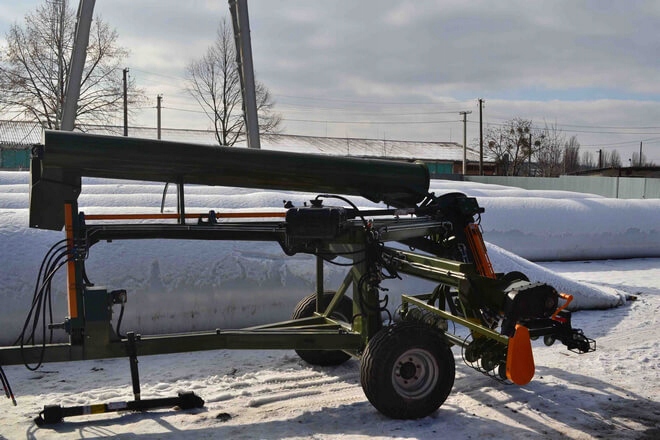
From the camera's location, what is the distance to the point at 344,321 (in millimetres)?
5984

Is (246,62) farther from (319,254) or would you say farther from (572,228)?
(319,254)

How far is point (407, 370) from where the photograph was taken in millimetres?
4574

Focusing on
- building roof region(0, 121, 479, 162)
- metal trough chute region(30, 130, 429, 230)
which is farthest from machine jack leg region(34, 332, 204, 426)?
building roof region(0, 121, 479, 162)

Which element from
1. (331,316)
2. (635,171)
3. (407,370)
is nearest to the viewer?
(407,370)

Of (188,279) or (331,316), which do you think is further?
(188,279)

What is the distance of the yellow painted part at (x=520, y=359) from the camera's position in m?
4.34

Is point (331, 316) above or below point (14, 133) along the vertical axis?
below

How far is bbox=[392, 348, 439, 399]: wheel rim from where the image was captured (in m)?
4.56

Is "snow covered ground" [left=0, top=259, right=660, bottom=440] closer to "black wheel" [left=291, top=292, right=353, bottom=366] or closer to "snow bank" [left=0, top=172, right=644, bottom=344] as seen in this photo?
"black wheel" [left=291, top=292, right=353, bottom=366]

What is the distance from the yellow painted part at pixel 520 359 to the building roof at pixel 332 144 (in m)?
43.0

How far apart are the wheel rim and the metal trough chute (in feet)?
4.61

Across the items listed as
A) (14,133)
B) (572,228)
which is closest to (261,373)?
(572,228)

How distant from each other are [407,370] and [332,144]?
52.9 m

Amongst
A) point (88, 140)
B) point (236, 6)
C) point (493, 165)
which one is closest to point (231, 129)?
point (236, 6)
